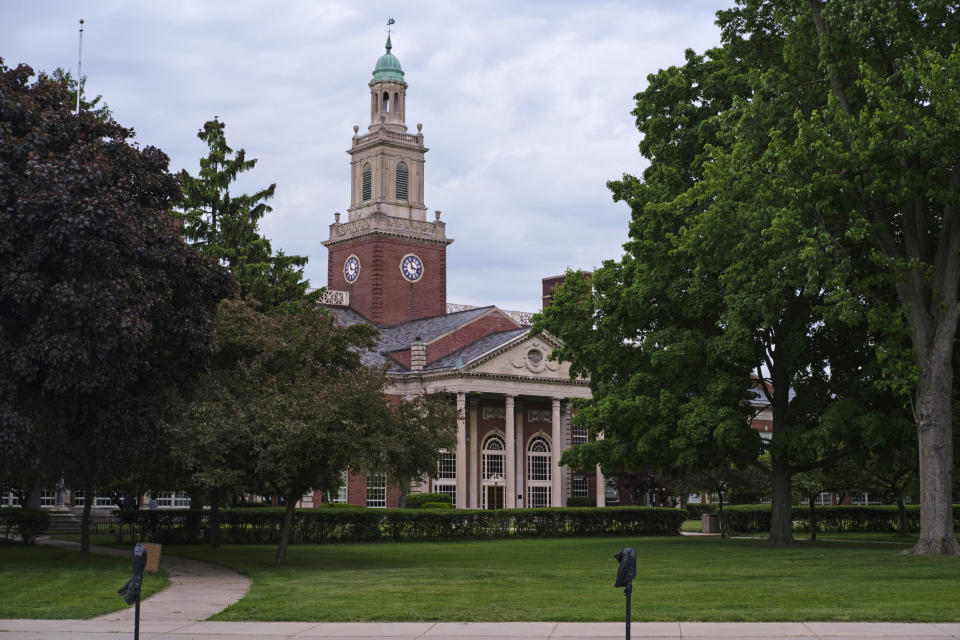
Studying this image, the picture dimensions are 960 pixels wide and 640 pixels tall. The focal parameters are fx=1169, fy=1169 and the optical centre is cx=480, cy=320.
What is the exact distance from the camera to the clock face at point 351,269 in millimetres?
77938

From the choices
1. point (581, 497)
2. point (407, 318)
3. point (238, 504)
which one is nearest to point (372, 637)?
point (238, 504)

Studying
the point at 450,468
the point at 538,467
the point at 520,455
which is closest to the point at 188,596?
the point at 450,468

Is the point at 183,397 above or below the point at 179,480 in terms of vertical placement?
above

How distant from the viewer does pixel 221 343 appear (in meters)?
30.7

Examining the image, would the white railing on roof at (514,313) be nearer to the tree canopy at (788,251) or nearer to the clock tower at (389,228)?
the clock tower at (389,228)

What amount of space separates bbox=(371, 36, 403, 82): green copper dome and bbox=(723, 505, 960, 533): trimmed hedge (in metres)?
40.7

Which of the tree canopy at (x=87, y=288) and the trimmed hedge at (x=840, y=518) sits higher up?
the tree canopy at (x=87, y=288)

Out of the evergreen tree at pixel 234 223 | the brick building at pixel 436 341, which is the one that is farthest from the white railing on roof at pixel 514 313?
the evergreen tree at pixel 234 223

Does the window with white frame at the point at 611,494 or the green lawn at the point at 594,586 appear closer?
the green lawn at the point at 594,586

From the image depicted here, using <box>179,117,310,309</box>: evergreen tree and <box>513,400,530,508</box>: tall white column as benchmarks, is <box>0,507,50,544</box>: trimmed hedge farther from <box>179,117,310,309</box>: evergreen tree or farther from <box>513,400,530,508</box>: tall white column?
<box>513,400,530,508</box>: tall white column

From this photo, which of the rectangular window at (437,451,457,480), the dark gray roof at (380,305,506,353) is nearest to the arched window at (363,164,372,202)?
the dark gray roof at (380,305,506,353)

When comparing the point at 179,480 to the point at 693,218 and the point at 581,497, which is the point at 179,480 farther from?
the point at 581,497

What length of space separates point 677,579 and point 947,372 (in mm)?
9414

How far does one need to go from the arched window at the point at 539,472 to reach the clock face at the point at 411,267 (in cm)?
1450
